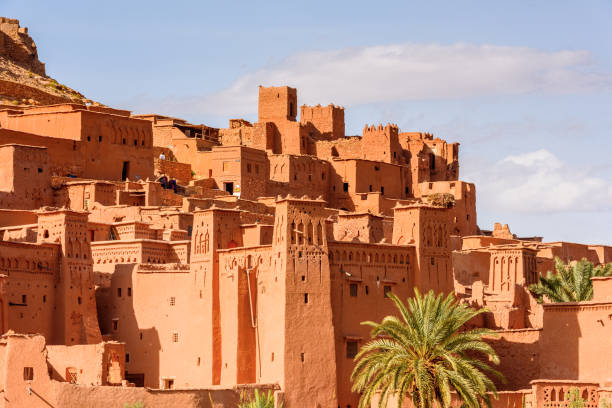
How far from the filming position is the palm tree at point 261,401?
4286 cm

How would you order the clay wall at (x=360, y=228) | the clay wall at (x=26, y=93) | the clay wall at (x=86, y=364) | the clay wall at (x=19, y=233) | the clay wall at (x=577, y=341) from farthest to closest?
the clay wall at (x=26, y=93), the clay wall at (x=360, y=228), the clay wall at (x=19, y=233), the clay wall at (x=86, y=364), the clay wall at (x=577, y=341)

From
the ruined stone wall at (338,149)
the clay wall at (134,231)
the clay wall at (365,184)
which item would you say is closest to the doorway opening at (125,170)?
the clay wall at (134,231)

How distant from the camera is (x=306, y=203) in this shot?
47.9 metres

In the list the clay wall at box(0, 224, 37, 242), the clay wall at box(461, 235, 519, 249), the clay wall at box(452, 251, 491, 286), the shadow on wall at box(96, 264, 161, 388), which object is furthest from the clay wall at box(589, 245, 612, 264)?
the clay wall at box(0, 224, 37, 242)

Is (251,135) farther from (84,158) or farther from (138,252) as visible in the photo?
(138,252)

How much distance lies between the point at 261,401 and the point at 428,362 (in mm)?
5045

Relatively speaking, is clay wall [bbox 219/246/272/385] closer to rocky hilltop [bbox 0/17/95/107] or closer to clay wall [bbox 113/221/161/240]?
clay wall [bbox 113/221/161/240]

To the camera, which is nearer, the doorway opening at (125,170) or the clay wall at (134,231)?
the clay wall at (134,231)

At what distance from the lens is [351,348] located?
48.3 m

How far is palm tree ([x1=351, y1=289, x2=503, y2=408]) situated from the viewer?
4150 centimetres

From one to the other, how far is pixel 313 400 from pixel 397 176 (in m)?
29.2

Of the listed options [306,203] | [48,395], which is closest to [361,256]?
[306,203]

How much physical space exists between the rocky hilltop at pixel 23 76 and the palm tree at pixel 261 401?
31311 millimetres

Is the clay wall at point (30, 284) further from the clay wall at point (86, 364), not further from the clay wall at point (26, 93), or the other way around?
the clay wall at point (26, 93)
